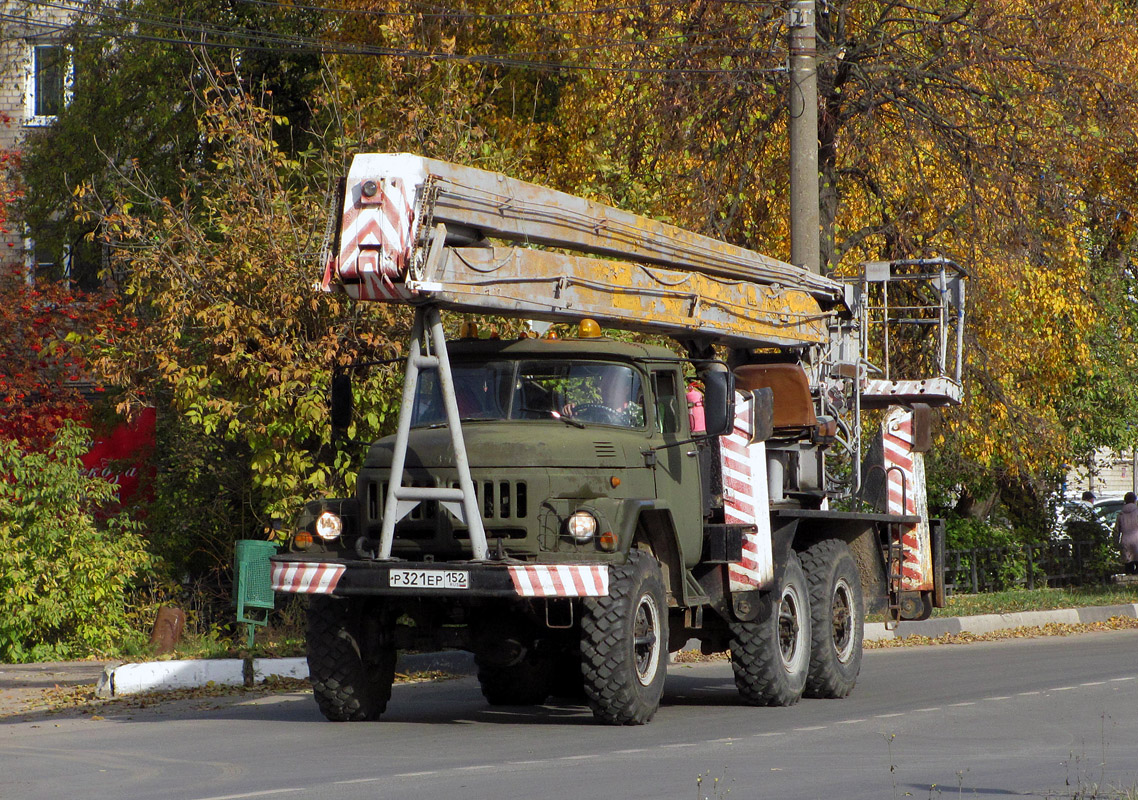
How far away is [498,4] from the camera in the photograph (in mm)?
20516

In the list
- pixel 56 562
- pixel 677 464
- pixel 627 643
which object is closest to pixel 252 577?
pixel 56 562

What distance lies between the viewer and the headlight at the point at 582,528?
31.5 feet

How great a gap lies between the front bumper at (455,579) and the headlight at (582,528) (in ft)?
0.93

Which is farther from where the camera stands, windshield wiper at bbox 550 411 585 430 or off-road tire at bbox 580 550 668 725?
windshield wiper at bbox 550 411 585 430

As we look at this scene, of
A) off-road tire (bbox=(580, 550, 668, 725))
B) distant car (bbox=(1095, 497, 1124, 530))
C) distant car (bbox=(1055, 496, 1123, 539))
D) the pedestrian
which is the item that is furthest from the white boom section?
distant car (bbox=(1055, 496, 1123, 539))

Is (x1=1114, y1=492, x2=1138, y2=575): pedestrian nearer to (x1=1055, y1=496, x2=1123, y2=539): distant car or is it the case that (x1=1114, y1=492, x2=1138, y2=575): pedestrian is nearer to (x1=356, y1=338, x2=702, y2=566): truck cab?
(x1=1055, y1=496, x2=1123, y2=539): distant car

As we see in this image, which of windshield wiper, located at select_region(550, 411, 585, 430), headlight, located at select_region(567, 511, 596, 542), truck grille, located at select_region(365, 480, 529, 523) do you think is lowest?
headlight, located at select_region(567, 511, 596, 542)

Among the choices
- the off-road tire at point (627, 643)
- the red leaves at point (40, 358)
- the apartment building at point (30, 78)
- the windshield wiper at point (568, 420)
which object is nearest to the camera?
the off-road tire at point (627, 643)

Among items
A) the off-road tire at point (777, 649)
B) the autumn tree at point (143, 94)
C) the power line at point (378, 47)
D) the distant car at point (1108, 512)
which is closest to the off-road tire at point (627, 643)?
the off-road tire at point (777, 649)

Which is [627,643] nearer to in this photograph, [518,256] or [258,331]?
[518,256]

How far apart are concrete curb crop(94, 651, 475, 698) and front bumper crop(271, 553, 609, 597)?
2.94m

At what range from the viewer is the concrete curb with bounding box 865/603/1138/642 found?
18.8 metres

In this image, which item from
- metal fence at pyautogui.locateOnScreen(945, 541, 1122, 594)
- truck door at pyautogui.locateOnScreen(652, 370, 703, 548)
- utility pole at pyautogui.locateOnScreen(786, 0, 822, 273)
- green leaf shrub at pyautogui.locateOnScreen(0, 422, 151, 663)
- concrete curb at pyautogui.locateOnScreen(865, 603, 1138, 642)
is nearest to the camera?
truck door at pyautogui.locateOnScreen(652, 370, 703, 548)

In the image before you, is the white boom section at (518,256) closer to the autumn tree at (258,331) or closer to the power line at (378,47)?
the autumn tree at (258,331)
